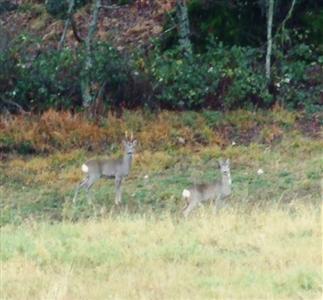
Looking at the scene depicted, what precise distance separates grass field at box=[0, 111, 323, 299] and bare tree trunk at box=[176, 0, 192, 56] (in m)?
2.10

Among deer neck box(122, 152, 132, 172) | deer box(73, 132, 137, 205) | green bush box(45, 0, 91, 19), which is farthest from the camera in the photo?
green bush box(45, 0, 91, 19)

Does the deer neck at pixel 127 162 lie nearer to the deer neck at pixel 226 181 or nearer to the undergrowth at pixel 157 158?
the undergrowth at pixel 157 158

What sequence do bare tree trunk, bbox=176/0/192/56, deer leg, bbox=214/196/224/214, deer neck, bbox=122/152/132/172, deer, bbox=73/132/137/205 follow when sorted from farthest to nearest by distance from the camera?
1. bare tree trunk, bbox=176/0/192/56
2. deer neck, bbox=122/152/132/172
3. deer, bbox=73/132/137/205
4. deer leg, bbox=214/196/224/214

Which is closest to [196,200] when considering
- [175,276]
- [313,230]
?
[313,230]

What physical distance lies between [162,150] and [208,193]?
4.17m

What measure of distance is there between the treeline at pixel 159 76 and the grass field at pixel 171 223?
2.58 feet

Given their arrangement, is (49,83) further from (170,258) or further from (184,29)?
(170,258)

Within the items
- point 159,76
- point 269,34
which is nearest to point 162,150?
point 159,76

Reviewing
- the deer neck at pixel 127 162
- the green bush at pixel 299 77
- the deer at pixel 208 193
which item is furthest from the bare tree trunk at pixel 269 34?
the deer at pixel 208 193

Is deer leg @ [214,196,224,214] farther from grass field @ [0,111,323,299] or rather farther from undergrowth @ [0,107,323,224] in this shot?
undergrowth @ [0,107,323,224]

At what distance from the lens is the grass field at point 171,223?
10.7 meters

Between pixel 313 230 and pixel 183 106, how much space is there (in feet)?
30.3

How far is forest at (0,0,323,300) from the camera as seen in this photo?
11.3 metres

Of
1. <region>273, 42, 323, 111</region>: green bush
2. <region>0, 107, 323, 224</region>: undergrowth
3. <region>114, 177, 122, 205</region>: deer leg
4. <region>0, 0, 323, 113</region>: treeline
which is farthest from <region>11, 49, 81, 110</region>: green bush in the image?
<region>114, 177, 122, 205</region>: deer leg
